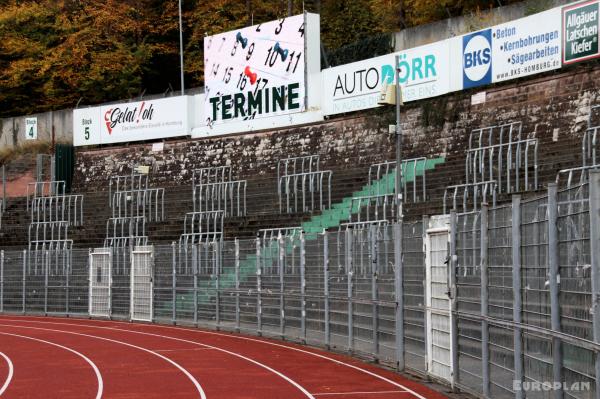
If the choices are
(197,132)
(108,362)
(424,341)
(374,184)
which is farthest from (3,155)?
(424,341)

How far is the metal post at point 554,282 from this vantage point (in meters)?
8.69

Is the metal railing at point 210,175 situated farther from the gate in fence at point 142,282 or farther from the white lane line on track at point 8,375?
the white lane line on track at point 8,375

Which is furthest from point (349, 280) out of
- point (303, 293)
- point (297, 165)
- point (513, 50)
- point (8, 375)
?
point (297, 165)

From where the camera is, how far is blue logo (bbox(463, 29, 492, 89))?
29.7 metres

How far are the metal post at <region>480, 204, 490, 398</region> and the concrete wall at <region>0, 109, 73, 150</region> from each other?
39.5 metres

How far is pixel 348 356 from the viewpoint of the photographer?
18609 mm

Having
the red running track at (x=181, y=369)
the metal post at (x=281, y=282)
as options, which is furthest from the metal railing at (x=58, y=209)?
→ the metal post at (x=281, y=282)

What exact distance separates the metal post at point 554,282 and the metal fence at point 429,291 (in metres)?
0.01

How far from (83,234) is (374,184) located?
13261mm

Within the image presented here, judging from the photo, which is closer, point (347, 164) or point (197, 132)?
point (347, 164)

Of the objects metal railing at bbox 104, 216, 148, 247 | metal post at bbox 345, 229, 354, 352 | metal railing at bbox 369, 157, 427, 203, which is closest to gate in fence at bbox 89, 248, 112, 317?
metal railing at bbox 104, 216, 148, 247

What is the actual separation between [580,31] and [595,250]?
19.9 metres

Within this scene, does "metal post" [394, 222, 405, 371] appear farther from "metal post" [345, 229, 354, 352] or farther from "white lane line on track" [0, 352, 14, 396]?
"white lane line on track" [0, 352, 14, 396]

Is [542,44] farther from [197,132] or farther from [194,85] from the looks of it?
[194,85]
